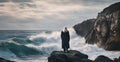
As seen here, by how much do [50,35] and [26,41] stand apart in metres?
9.22

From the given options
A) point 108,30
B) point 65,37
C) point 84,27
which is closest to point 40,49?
point 108,30

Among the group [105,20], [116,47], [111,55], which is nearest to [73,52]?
[111,55]

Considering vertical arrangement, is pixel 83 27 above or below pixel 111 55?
above

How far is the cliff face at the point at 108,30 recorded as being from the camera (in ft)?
143

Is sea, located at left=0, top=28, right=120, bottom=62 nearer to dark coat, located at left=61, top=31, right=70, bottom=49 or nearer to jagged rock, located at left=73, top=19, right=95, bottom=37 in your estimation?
jagged rock, located at left=73, top=19, right=95, bottom=37

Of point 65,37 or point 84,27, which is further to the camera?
point 84,27

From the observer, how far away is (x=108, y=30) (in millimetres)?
45875

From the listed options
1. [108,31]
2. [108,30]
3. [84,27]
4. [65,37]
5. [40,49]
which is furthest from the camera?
[84,27]

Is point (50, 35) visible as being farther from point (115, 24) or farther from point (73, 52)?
point (73, 52)

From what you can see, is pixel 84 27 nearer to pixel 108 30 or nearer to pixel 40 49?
pixel 40 49

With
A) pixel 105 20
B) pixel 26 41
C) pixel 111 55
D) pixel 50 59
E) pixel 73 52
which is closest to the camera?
pixel 50 59

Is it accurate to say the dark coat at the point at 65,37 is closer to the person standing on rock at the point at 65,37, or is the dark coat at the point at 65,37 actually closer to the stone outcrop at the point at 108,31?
the person standing on rock at the point at 65,37

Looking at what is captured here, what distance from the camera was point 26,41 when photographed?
62.5m

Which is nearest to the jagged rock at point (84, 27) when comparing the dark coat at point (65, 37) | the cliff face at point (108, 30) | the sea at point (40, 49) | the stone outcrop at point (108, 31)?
the sea at point (40, 49)
